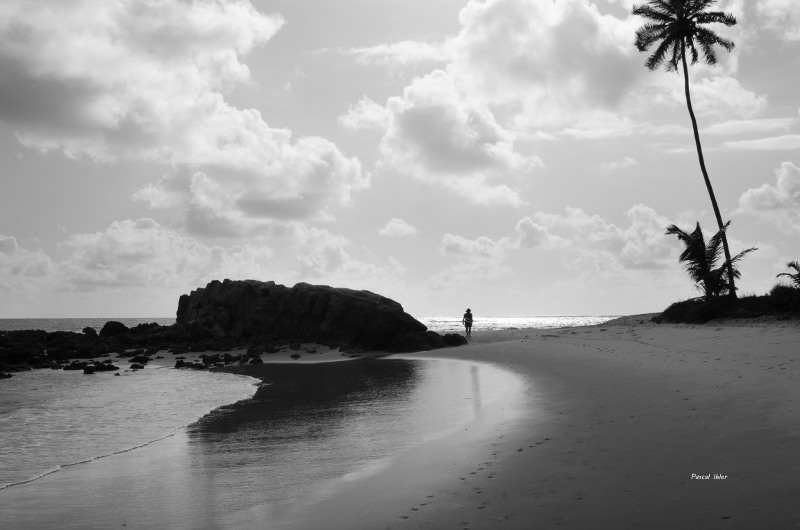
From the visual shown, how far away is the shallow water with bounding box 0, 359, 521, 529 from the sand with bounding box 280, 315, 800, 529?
81cm

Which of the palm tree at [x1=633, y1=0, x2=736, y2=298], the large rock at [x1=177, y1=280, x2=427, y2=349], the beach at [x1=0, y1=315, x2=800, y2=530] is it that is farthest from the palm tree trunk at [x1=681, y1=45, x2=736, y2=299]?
the large rock at [x1=177, y1=280, x2=427, y2=349]

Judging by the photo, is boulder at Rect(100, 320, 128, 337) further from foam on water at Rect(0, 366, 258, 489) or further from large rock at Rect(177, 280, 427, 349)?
foam on water at Rect(0, 366, 258, 489)

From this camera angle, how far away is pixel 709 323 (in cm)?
2859

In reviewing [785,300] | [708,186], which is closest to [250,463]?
[785,300]

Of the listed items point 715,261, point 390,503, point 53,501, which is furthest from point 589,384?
point 715,261

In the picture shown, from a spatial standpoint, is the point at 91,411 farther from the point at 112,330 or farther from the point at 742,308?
the point at 112,330

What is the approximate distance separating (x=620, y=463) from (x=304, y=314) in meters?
37.6

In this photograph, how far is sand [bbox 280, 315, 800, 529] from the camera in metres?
6.12

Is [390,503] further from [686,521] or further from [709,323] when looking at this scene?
[709,323]

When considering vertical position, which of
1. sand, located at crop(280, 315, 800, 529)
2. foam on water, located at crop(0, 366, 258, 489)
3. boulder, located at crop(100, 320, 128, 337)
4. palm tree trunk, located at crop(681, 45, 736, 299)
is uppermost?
palm tree trunk, located at crop(681, 45, 736, 299)

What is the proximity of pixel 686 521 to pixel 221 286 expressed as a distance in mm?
47781

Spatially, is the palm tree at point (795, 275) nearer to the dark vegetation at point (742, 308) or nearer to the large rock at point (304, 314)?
the dark vegetation at point (742, 308)

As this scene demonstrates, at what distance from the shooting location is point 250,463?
10.3 meters

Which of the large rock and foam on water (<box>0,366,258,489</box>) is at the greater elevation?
the large rock
